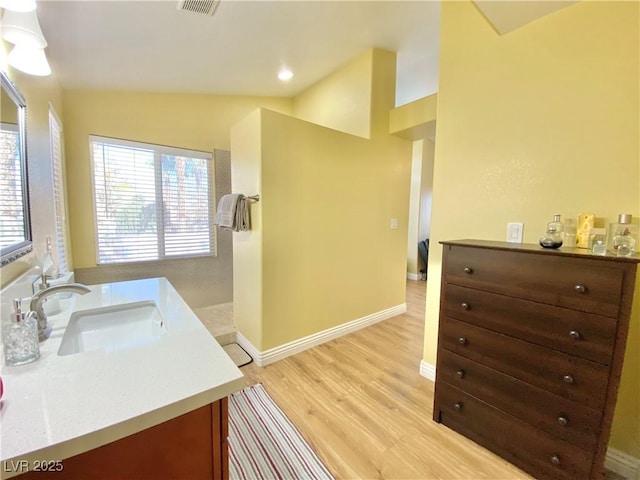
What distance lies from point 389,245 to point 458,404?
5.97ft

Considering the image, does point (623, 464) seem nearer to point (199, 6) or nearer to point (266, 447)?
point (266, 447)

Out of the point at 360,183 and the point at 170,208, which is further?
the point at 170,208

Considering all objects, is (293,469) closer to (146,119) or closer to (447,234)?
(447,234)

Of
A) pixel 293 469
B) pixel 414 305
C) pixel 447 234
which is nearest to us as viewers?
pixel 293 469

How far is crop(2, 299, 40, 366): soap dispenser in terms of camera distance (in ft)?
2.61

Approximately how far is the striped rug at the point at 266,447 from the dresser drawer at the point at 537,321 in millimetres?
1109

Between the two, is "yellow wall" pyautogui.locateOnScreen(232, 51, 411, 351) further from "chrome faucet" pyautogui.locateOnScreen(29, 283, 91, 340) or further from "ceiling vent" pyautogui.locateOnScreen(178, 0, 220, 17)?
"chrome faucet" pyautogui.locateOnScreen(29, 283, 91, 340)

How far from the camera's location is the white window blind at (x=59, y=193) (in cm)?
206

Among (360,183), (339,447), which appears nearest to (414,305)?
(360,183)

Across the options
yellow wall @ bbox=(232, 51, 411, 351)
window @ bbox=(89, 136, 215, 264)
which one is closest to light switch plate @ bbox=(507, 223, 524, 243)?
yellow wall @ bbox=(232, 51, 411, 351)

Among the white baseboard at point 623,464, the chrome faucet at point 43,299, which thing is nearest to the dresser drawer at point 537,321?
the white baseboard at point 623,464

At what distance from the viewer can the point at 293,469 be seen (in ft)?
4.50

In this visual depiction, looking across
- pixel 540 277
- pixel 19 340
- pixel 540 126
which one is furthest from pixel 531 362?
pixel 19 340

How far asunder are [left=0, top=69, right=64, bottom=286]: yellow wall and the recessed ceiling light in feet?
6.13
